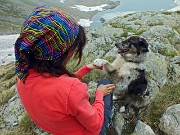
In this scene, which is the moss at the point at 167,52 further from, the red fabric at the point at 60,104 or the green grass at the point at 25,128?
the red fabric at the point at 60,104

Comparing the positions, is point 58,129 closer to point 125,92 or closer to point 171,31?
point 125,92

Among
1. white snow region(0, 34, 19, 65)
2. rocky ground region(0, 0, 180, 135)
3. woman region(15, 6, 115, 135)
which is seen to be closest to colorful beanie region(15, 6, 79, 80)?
woman region(15, 6, 115, 135)

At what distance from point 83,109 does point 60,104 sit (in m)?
0.35

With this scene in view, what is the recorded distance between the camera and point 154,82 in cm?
941

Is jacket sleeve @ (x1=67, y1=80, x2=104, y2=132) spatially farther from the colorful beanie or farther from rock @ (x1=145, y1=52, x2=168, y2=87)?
rock @ (x1=145, y1=52, x2=168, y2=87)

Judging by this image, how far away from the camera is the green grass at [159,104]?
25.6ft

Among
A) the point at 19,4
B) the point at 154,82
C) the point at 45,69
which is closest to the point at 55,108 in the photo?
the point at 45,69

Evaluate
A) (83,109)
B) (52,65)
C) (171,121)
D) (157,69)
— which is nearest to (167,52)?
(157,69)

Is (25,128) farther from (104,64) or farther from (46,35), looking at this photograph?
(46,35)

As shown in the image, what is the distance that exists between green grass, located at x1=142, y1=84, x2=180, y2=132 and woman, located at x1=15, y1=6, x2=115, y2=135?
12.6 feet

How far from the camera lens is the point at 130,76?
25.3 ft

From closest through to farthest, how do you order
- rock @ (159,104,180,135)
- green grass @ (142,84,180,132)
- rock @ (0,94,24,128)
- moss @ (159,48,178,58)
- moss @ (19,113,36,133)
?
rock @ (159,104,180,135)
green grass @ (142,84,180,132)
moss @ (19,113,36,133)
rock @ (0,94,24,128)
moss @ (159,48,178,58)

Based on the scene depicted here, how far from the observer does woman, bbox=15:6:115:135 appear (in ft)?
12.2

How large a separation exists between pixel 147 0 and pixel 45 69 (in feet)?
594
